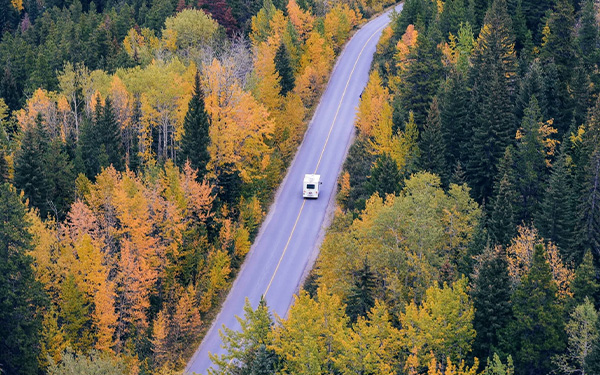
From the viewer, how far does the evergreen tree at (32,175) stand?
71812mm

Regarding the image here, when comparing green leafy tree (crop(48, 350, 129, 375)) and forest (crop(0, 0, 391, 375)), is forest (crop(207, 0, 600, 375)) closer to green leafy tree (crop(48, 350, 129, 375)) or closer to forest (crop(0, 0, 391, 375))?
green leafy tree (crop(48, 350, 129, 375))

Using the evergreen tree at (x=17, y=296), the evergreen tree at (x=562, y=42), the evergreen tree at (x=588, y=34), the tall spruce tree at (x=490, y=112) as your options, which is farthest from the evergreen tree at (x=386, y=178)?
the evergreen tree at (x=17, y=296)

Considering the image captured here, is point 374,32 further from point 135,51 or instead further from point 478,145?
point 478,145

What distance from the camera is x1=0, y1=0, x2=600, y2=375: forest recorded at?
173 feet

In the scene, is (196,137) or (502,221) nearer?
(502,221)

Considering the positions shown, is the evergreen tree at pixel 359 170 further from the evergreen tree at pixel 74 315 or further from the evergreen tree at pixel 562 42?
the evergreen tree at pixel 74 315

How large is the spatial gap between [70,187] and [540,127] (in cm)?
4550

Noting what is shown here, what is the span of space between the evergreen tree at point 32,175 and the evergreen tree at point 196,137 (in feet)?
44.0

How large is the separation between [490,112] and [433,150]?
7.08 m

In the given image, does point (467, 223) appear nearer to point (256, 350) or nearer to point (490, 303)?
point (490, 303)

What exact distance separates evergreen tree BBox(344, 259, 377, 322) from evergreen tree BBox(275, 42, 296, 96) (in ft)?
146

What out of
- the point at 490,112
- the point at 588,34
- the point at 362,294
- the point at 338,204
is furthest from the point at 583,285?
the point at 588,34

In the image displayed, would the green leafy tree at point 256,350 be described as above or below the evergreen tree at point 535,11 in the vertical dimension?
below

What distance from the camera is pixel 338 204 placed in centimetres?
8419
